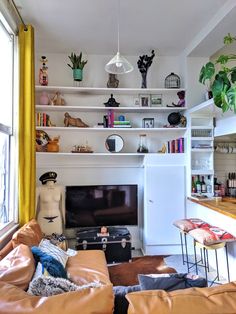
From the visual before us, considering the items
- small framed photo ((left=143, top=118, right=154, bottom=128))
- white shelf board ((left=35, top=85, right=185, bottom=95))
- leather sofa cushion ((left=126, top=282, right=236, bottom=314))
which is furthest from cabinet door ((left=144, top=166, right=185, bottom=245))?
leather sofa cushion ((left=126, top=282, right=236, bottom=314))

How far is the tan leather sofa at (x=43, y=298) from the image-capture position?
1.15 meters

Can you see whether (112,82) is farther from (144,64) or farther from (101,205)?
(101,205)

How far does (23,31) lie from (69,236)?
2830 mm

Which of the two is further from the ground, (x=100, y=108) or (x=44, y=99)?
(x=44, y=99)

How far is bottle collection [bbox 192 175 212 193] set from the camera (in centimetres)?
415

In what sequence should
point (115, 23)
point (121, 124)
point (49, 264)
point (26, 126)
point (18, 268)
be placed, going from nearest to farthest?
point (18, 268) → point (49, 264) → point (26, 126) → point (115, 23) → point (121, 124)

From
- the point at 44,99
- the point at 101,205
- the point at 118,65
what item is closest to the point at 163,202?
the point at 101,205

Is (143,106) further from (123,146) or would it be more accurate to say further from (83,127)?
(83,127)

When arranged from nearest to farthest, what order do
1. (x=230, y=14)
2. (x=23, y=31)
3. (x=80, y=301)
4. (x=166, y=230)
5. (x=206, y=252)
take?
(x=80, y=301)
(x=230, y=14)
(x=23, y=31)
(x=206, y=252)
(x=166, y=230)

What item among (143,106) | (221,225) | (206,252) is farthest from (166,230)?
(143,106)

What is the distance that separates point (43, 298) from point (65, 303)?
0.12 metres

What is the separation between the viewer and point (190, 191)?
4137 mm

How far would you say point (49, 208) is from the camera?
149 inches

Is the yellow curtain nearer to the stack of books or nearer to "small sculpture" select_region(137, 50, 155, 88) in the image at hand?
the stack of books
